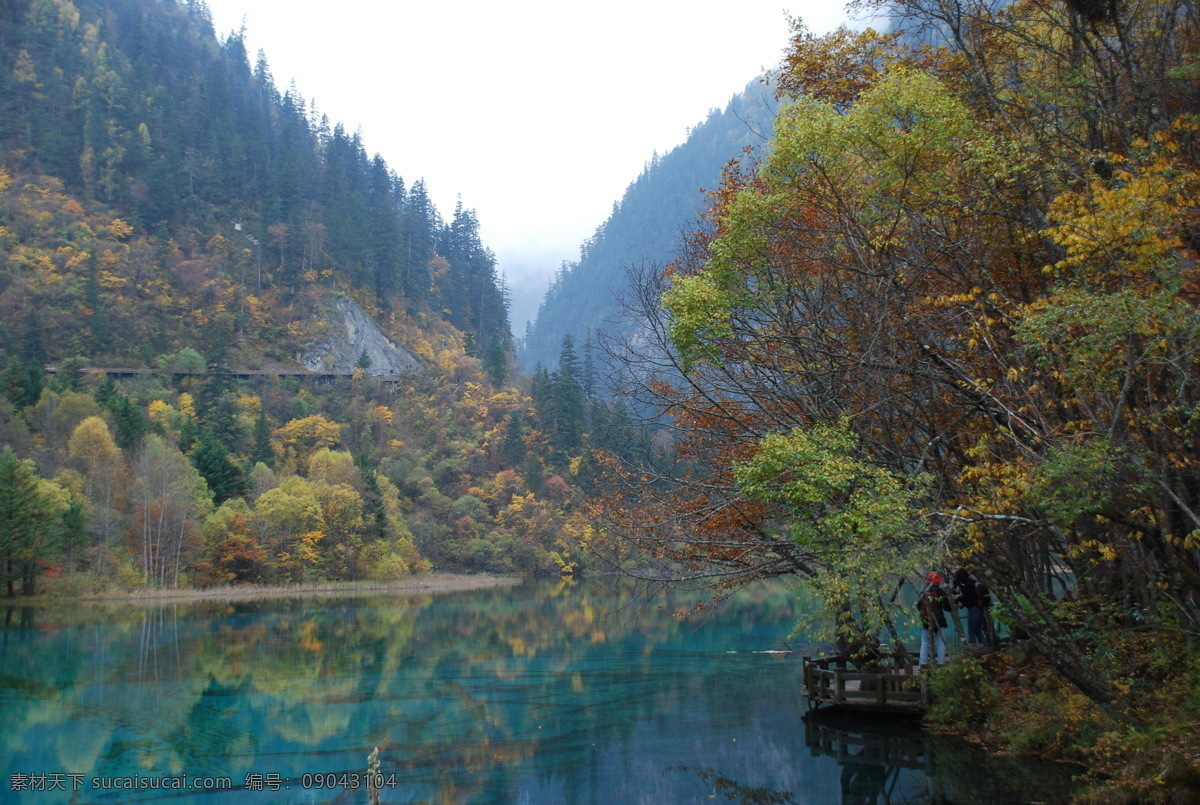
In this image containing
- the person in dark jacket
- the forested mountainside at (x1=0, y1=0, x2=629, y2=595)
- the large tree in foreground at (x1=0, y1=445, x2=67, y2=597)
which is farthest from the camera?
the forested mountainside at (x1=0, y1=0, x2=629, y2=595)

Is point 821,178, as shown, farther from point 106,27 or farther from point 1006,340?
point 106,27

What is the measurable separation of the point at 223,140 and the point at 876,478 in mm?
111033

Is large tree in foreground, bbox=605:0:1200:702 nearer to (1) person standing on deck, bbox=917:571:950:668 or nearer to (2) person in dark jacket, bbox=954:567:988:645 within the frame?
(2) person in dark jacket, bbox=954:567:988:645

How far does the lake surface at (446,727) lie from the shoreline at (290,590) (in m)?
12.9

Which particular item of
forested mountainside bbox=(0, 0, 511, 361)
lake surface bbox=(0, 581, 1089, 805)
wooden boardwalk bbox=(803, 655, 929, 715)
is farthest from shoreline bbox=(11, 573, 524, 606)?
wooden boardwalk bbox=(803, 655, 929, 715)

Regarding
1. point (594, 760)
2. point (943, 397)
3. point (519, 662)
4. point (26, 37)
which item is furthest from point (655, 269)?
point (26, 37)

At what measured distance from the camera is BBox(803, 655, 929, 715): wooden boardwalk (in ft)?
46.7

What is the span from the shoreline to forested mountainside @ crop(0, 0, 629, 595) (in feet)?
3.11

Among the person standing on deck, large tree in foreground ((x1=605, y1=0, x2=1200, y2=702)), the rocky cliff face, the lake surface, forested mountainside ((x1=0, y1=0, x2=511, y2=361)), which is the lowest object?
the lake surface

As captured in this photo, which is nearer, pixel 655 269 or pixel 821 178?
pixel 821 178

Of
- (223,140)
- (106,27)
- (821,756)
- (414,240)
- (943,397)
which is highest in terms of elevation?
(106,27)

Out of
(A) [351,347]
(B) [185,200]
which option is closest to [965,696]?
(A) [351,347]

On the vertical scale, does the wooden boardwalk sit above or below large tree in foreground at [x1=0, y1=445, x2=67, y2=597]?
below

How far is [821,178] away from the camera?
1230 cm
